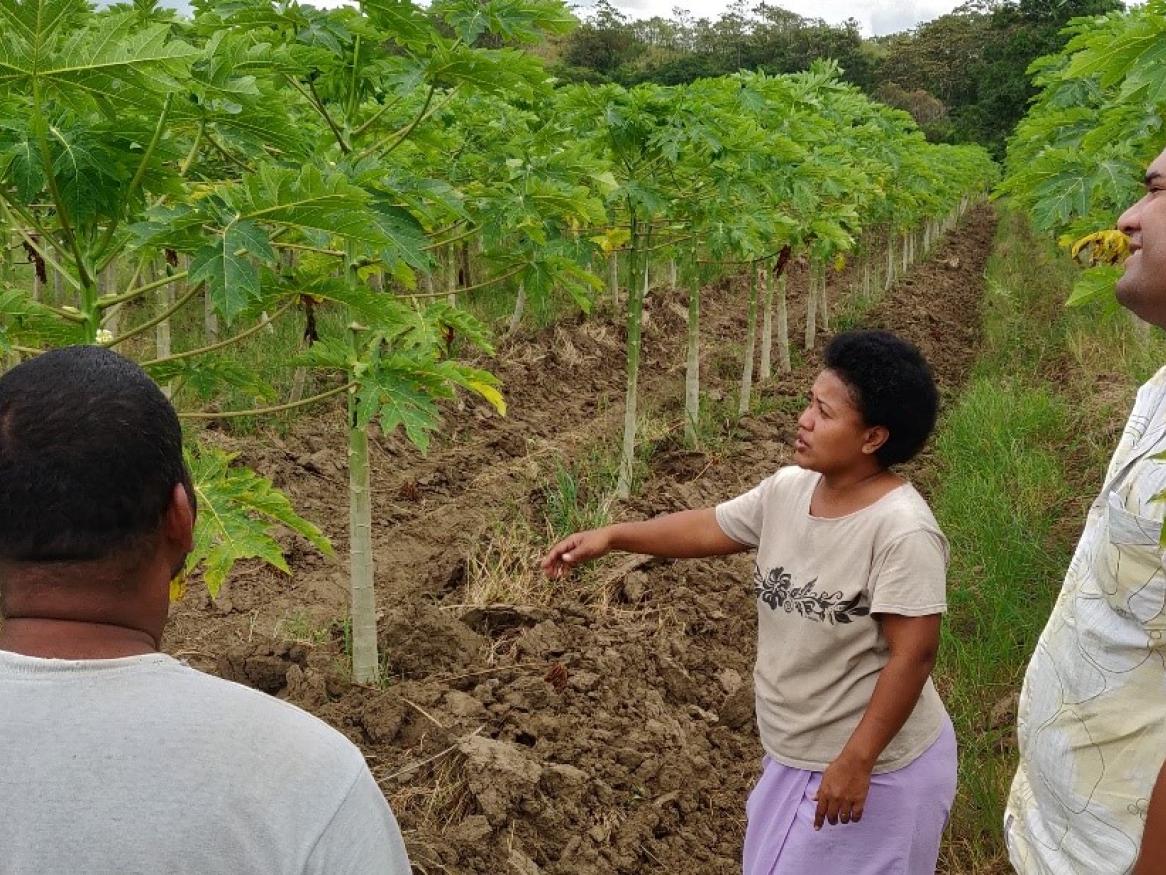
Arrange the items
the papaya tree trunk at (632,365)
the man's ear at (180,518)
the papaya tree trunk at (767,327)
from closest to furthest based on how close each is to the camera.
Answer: the man's ear at (180,518) → the papaya tree trunk at (632,365) → the papaya tree trunk at (767,327)

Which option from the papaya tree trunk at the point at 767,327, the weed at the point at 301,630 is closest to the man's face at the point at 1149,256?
the weed at the point at 301,630

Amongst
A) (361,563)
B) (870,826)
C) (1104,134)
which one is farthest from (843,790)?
(1104,134)

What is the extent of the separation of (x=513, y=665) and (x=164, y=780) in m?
3.14

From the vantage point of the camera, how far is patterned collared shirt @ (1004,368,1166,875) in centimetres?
155

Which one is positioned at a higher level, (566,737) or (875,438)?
(875,438)

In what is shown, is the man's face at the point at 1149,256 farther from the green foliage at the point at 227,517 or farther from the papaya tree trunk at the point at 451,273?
the papaya tree trunk at the point at 451,273

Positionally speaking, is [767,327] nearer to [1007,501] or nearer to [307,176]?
[1007,501]

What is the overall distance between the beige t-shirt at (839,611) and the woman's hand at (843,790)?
0.36ft

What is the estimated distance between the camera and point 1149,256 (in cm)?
159

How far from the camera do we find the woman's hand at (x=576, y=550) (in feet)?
8.47

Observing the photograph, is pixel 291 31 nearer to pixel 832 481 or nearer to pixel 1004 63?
pixel 832 481

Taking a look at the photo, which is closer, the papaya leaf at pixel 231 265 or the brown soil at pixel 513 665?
the papaya leaf at pixel 231 265

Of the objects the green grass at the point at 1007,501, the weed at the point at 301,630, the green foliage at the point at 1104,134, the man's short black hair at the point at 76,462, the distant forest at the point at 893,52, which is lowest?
the weed at the point at 301,630

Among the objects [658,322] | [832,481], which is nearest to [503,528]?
[832,481]
